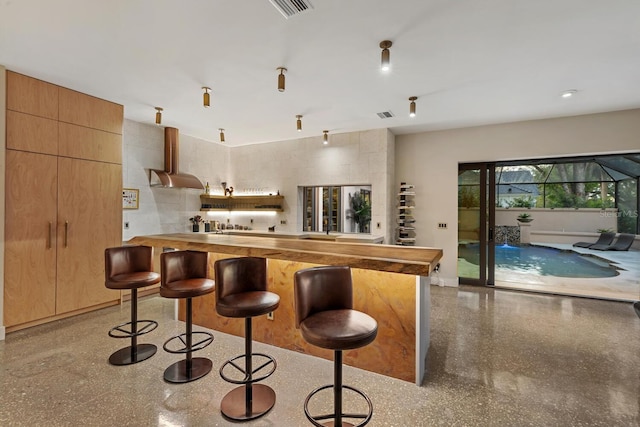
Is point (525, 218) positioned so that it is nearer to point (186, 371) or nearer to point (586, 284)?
point (586, 284)

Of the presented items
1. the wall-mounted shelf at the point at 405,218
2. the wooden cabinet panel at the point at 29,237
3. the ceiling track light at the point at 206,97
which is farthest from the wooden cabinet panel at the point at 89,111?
the wall-mounted shelf at the point at 405,218

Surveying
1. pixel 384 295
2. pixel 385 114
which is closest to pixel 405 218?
pixel 385 114

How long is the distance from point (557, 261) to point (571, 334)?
642cm

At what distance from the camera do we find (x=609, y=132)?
4.42 m

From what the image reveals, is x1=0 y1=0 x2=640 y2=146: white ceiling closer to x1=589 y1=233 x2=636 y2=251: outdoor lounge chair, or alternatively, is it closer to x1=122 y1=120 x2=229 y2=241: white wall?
x1=122 y1=120 x2=229 y2=241: white wall

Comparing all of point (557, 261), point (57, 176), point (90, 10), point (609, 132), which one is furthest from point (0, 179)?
point (557, 261)

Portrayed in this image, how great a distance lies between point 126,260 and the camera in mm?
2785

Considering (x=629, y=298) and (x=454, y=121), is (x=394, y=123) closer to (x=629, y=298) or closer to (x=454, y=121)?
(x=454, y=121)

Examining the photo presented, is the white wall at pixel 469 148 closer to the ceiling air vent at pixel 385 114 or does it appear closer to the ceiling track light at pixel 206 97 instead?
the ceiling air vent at pixel 385 114

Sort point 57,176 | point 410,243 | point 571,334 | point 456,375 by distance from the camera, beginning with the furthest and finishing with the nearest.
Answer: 1. point 410,243
2. point 57,176
3. point 571,334
4. point 456,375

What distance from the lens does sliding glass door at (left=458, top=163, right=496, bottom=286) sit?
5.36m

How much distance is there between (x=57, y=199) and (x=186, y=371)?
292cm

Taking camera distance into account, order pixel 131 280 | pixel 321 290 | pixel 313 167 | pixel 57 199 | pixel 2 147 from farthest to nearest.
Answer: pixel 313 167
pixel 57 199
pixel 2 147
pixel 131 280
pixel 321 290

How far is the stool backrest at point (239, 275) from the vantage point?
80.2 inches
